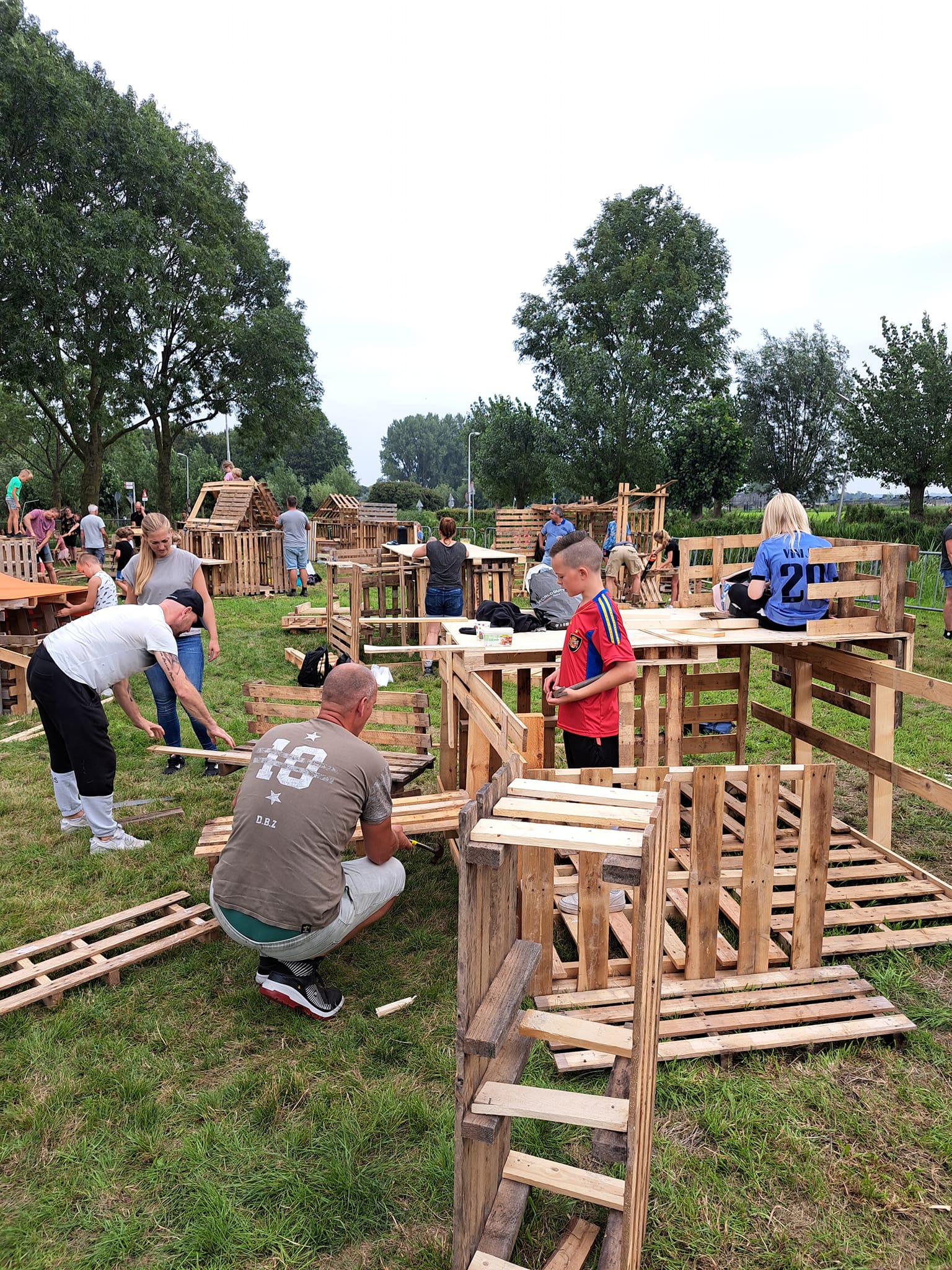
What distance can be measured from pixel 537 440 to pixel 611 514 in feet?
45.4

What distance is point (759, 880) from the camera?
12.6 ft

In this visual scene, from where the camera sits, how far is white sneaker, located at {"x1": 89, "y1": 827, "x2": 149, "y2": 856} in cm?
546

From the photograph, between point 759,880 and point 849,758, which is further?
point 849,758

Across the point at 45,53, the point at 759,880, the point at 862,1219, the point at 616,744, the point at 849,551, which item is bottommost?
the point at 862,1219

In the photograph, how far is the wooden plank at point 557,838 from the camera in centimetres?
226

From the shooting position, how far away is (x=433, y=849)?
216 inches

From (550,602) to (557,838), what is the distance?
276 inches

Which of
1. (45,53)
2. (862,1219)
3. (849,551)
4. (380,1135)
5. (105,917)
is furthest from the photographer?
(45,53)

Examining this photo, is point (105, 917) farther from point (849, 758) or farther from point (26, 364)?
point (26, 364)

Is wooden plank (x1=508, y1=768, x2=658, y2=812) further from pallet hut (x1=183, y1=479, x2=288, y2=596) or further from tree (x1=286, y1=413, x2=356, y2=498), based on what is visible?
tree (x1=286, y1=413, x2=356, y2=498)

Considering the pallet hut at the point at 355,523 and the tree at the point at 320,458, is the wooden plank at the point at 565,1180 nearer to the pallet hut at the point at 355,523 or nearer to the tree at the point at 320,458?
the pallet hut at the point at 355,523

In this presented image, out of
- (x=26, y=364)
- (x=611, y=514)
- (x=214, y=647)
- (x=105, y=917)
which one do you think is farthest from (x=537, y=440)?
(x=105, y=917)

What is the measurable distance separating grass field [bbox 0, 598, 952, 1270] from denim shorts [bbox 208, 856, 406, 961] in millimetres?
378

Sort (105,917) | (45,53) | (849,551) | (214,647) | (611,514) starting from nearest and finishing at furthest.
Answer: (105,917), (849,551), (214,647), (45,53), (611,514)
